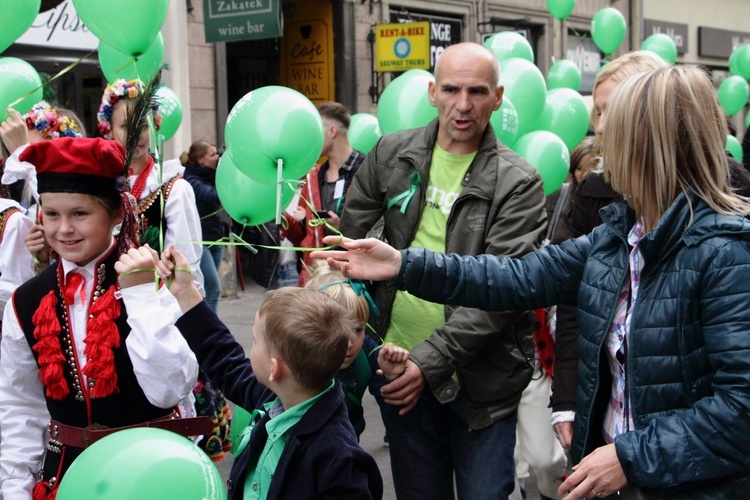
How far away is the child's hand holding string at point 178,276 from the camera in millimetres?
2326

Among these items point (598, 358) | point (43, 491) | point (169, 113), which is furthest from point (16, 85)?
point (598, 358)

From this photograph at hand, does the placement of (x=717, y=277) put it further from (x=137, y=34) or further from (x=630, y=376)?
(x=137, y=34)

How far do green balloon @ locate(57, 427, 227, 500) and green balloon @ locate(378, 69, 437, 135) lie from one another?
2.85m

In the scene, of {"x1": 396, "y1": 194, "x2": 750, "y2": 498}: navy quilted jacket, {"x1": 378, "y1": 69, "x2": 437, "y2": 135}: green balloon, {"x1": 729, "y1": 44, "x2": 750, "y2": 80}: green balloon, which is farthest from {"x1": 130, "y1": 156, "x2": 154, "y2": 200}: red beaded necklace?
{"x1": 729, "y1": 44, "x2": 750, "y2": 80}: green balloon

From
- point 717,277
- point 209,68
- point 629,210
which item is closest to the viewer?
point 717,277

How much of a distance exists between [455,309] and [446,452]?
1.82ft

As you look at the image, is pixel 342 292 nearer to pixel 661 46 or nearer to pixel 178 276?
pixel 178 276

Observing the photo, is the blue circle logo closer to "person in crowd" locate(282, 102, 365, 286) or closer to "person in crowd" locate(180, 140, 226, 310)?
"person in crowd" locate(180, 140, 226, 310)

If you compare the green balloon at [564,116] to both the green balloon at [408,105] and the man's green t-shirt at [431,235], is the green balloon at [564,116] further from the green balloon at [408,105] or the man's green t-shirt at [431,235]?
the man's green t-shirt at [431,235]

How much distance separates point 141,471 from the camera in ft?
5.46

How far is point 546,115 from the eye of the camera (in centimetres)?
587

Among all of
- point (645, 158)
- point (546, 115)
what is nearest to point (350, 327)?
point (645, 158)

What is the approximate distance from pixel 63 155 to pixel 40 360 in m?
0.58

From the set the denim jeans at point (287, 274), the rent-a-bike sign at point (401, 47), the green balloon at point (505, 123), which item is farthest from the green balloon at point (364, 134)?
the rent-a-bike sign at point (401, 47)
